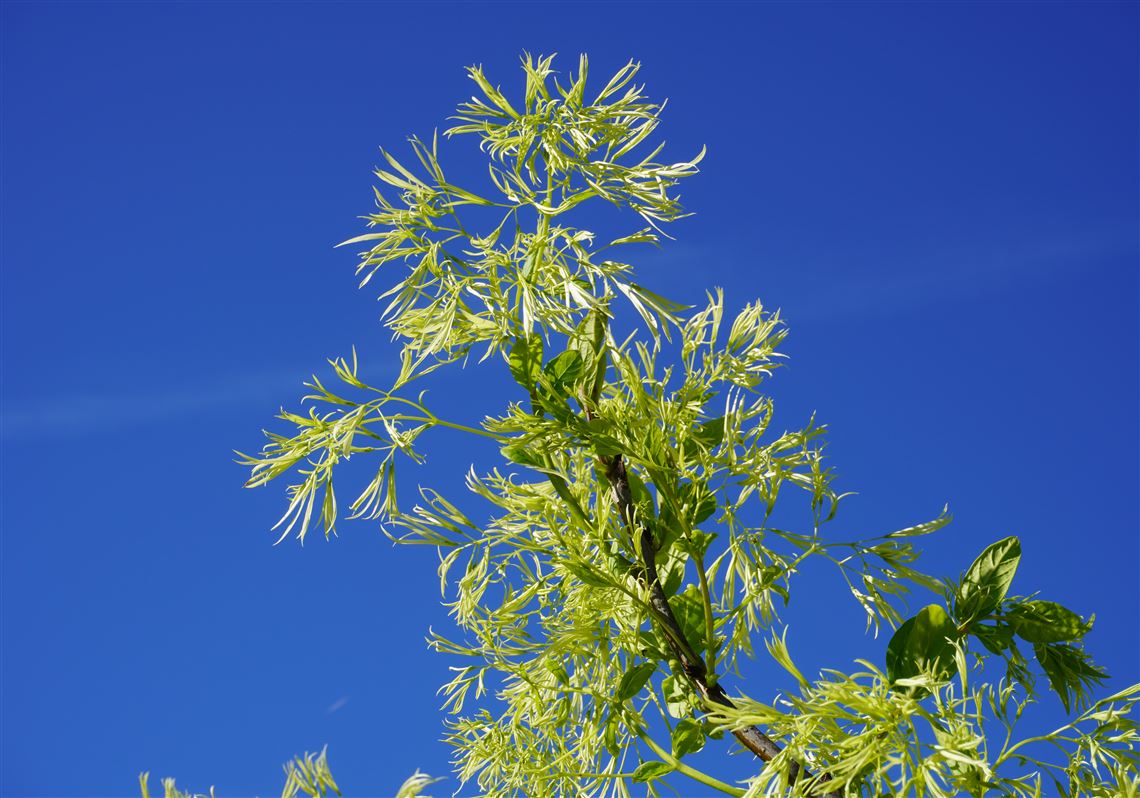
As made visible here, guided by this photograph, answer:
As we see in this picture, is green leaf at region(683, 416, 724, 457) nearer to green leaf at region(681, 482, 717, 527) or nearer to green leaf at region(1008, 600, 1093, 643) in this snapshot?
green leaf at region(681, 482, 717, 527)

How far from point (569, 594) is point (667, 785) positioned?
0.90ft

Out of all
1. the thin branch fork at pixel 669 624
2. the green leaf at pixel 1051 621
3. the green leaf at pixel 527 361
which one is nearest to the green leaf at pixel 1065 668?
the green leaf at pixel 1051 621

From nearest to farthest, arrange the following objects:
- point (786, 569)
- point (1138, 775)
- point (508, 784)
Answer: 1. point (1138, 775)
2. point (786, 569)
3. point (508, 784)

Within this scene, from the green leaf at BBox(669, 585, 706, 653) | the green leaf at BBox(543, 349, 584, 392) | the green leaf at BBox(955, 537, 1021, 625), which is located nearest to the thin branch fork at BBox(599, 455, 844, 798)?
the green leaf at BBox(669, 585, 706, 653)

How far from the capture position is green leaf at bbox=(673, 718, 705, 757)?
1.34m

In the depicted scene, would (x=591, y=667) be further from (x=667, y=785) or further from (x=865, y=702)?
(x=865, y=702)

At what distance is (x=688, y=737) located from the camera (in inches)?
52.7

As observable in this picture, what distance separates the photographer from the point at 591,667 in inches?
61.7

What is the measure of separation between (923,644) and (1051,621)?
0.28m

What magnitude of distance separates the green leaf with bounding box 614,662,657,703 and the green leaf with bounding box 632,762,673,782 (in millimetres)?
86

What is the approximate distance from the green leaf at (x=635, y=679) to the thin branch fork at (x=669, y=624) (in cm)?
4

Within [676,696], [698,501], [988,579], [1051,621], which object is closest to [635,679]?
[676,696]

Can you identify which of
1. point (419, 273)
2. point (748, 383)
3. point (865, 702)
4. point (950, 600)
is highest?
point (419, 273)

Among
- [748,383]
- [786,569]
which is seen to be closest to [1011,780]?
[786,569]
